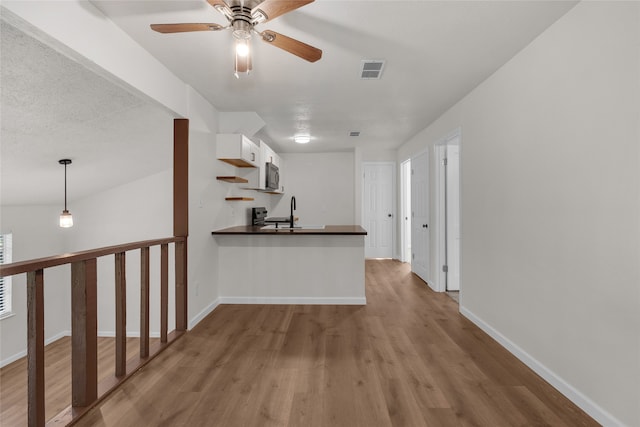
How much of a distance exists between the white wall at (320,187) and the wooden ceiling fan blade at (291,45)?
466cm

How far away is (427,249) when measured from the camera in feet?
14.9

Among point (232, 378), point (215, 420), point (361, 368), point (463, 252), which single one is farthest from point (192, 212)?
point (463, 252)

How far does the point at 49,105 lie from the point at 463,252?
380 centimetres

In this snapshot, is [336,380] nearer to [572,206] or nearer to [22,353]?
[572,206]

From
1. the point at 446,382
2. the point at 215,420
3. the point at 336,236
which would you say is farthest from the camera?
the point at 336,236

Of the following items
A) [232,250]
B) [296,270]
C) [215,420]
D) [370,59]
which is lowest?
[215,420]

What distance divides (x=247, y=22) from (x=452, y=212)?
138 inches

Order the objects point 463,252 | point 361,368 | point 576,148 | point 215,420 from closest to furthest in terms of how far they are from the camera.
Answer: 1. point 215,420
2. point 576,148
3. point 361,368
4. point 463,252

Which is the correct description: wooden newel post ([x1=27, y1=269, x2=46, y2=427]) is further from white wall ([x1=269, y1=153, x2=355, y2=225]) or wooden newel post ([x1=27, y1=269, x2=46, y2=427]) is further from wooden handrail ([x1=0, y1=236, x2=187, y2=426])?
white wall ([x1=269, y1=153, x2=355, y2=225])

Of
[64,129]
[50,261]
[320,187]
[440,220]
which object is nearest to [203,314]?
[50,261]

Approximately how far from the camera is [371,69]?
8.40 feet

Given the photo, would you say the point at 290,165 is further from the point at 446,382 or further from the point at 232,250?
the point at 446,382

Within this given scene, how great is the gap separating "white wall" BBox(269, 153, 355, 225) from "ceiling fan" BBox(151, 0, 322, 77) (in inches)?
186

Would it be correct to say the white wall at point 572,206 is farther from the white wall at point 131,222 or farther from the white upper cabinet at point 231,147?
the white wall at point 131,222
